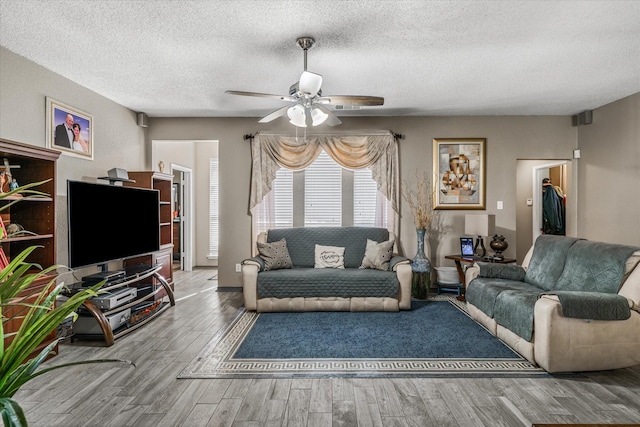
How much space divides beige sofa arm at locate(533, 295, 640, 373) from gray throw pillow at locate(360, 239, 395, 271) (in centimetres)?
203

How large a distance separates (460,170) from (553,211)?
78.7 inches

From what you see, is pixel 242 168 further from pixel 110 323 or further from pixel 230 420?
pixel 230 420

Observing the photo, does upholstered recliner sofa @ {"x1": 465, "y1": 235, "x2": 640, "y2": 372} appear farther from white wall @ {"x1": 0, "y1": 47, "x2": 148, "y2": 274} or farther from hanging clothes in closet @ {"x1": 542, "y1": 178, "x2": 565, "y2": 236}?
white wall @ {"x1": 0, "y1": 47, "x2": 148, "y2": 274}

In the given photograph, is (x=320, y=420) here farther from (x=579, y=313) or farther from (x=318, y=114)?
(x=318, y=114)

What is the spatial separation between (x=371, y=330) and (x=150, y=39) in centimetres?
320

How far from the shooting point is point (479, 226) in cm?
471

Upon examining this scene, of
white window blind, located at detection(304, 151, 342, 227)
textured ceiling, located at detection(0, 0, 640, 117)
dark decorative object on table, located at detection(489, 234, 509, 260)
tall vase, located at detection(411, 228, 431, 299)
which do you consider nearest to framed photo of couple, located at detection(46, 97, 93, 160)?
textured ceiling, located at detection(0, 0, 640, 117)

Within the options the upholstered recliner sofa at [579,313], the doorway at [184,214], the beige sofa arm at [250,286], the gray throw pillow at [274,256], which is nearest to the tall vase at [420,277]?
the upholstered recliner sofa at [579,313]

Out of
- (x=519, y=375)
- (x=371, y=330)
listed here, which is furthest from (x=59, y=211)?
(x=519, y=375)

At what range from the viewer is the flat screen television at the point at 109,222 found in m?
3.27

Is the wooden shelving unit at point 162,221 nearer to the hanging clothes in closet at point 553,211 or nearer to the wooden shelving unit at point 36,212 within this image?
the wooden shelving unit at point 36,212

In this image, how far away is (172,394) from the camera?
2387 millimetres

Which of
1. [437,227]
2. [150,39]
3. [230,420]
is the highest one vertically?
[150,39]

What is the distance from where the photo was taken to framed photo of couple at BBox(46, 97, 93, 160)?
366 centimetres
